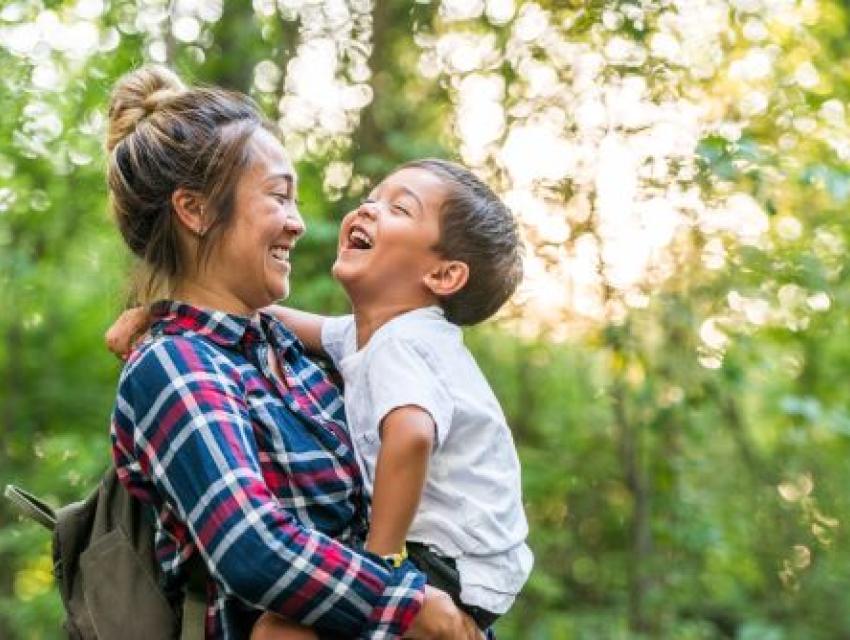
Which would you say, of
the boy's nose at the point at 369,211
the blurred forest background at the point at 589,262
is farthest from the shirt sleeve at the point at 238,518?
the blurred forest background at the point at 589,262

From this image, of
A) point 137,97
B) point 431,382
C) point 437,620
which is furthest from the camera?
point 137,97

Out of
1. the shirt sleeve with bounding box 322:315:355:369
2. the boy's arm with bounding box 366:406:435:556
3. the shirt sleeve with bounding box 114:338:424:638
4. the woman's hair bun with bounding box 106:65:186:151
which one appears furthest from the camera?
the shirt sleeve with bounding box 322:315:355:369

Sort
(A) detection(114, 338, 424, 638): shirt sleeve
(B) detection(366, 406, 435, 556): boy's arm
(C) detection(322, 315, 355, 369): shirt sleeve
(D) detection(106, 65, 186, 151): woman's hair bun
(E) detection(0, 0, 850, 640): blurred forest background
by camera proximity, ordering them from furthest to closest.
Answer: (E) detection(0, 0, 850, 640): blurred forest background
(C) detection(322, 315, 355, 369): shirt sleeve
(D) detection(106, 65, 186, 151): woman's hair bun
(B) detection(366, 406, 435, 556): boy's arm
(A) detection(114, 338, 424, 638): shirt sleeve

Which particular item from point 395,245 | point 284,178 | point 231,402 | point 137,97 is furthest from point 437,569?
point 137,97

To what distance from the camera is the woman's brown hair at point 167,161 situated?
1923mm

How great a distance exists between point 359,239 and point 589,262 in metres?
3.01

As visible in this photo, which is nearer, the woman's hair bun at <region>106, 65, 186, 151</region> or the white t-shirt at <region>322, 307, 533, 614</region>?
the white t-shirt at <region>322, 307, 533, 614</region>

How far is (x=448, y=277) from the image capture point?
2.07 meters

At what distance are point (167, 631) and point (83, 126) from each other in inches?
154

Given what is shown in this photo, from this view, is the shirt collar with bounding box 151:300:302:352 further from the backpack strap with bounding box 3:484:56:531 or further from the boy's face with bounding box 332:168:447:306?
the backpack strap with bounding box 3:484:56:531

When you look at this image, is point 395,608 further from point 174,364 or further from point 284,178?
point 284,178

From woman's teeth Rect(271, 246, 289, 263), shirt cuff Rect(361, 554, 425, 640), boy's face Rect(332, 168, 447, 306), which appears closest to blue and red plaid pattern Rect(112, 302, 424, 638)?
shirt cuff Rect(361, 554, 425, 640)

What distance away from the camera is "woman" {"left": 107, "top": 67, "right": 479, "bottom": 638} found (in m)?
1.68

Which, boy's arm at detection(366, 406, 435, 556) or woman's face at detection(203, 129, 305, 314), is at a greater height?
woman's face at detection(203, 129, 305, 314)
